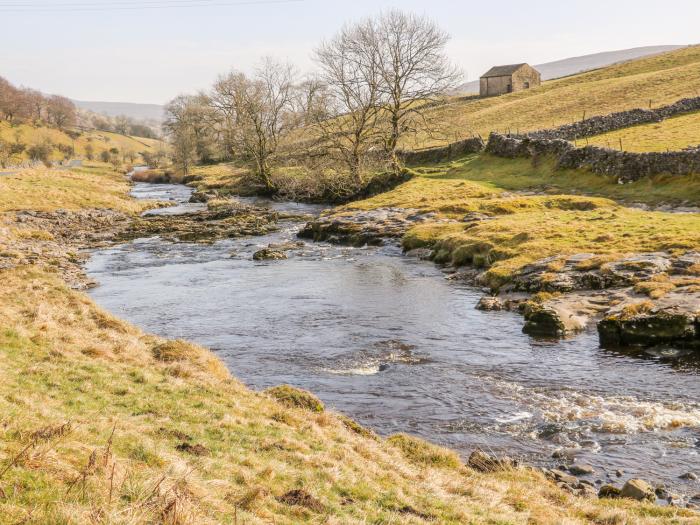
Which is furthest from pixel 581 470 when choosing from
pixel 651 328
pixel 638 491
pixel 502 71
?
pixel 502 71

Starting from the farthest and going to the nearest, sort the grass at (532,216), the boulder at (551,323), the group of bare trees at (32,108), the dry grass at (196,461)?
the group of bare trees at (32,108) → the grass at (532,216) → the boulder at (551,323) → the dry grass at (196,461)

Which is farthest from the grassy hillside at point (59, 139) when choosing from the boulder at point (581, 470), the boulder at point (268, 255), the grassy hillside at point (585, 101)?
the boulder at point (581, 470)

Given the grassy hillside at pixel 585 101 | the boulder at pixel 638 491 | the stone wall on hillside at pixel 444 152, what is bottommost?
the boulder at pixel 638 491

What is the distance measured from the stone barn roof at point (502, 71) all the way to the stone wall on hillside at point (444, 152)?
48.3 metres

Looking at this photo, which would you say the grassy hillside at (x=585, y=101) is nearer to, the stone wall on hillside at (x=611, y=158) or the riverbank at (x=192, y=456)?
the stone wall on hillside at (x=611, y=158)

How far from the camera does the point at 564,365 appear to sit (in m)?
17.6

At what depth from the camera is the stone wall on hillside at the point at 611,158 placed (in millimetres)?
39156

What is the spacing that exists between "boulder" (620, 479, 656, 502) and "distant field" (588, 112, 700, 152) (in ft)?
123

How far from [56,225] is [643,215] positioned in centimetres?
4057

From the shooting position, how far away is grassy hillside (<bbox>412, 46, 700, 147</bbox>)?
6456 cm

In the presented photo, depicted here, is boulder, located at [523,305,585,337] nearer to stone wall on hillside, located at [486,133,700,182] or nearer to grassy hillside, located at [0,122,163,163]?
stone wall on hillside, located at [486,133,700,182]

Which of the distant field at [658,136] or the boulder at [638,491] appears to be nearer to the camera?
the boulder at [638,491]

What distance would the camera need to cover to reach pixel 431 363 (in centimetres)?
1817

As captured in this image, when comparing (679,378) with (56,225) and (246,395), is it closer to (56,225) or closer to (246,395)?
(246,395)
